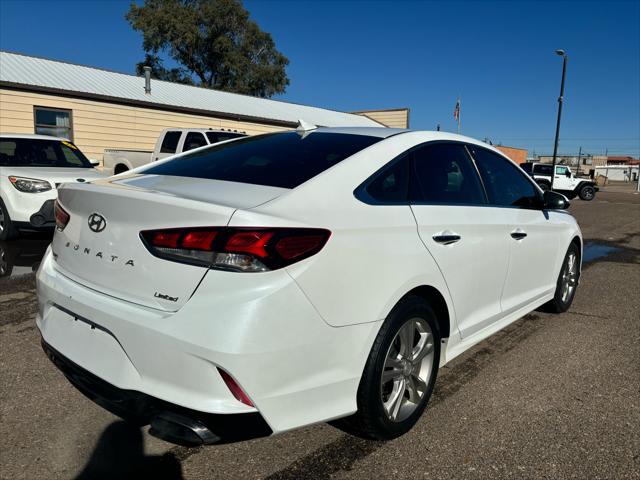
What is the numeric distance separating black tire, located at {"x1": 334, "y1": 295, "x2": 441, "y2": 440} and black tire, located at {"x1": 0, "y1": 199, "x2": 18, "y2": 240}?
253 inches

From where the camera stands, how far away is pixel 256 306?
6.07 feet

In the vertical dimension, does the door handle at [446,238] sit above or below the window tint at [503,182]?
below

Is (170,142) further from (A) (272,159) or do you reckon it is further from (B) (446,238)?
(B) (446,238)

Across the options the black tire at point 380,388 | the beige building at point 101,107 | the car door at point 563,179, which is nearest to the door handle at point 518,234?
the black tire at point 380,388

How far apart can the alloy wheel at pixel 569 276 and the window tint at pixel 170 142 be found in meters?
9.12

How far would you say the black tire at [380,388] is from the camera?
2281mm

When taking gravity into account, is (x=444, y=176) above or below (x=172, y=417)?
above

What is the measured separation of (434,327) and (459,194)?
0.89 metres

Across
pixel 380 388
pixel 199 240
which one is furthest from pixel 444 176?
pixel 199 240

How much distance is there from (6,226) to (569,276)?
7188 millimetres

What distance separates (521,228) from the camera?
11.8ft

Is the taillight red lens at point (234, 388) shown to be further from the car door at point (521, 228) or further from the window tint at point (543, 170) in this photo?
the window tint at point (543, 170)

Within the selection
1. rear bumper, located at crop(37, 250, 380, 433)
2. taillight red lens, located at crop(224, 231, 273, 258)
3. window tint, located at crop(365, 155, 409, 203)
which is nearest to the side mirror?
window tint, located at crop(365, 155, 409, 203)

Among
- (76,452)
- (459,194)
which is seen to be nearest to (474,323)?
(459,194)
